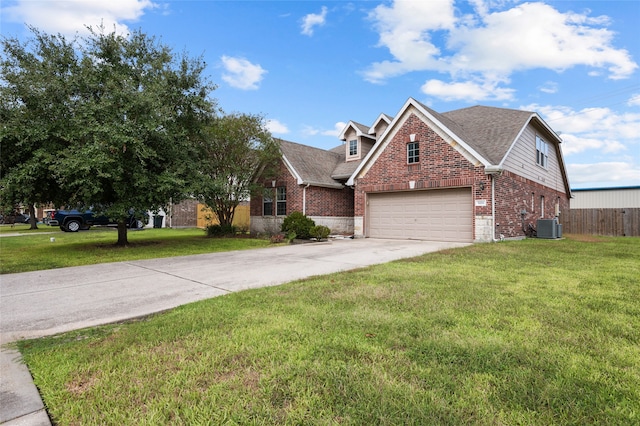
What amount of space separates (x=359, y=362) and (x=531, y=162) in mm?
17304

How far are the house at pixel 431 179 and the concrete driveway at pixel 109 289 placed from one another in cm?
559

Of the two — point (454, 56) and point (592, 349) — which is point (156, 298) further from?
point (454, 56)

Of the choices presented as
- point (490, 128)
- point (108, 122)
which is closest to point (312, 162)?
point (490, 128)

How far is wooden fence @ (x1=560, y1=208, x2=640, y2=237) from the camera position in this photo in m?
17.4

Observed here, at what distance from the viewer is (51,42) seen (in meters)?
11.0

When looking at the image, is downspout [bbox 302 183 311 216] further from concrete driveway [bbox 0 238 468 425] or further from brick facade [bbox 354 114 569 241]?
concrete driveway [bbox 0 238 468 425]

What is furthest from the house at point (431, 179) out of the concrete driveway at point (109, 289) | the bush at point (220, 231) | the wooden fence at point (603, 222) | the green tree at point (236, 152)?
the concrete driveway at point (109, 289)

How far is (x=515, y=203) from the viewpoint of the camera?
1421 centimetres

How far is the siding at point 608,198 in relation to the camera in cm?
2648

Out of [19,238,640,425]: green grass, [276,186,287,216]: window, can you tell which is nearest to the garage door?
[276,186,287,216]: window

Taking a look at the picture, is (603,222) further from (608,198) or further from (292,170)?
(292,170)

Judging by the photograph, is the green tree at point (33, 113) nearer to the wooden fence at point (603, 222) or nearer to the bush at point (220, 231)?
the bush at point (220, 231)

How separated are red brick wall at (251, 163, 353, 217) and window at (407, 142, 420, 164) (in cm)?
532

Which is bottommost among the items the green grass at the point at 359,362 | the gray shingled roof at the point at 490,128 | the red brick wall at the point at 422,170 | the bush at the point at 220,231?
the green grass at the point at 359,362
